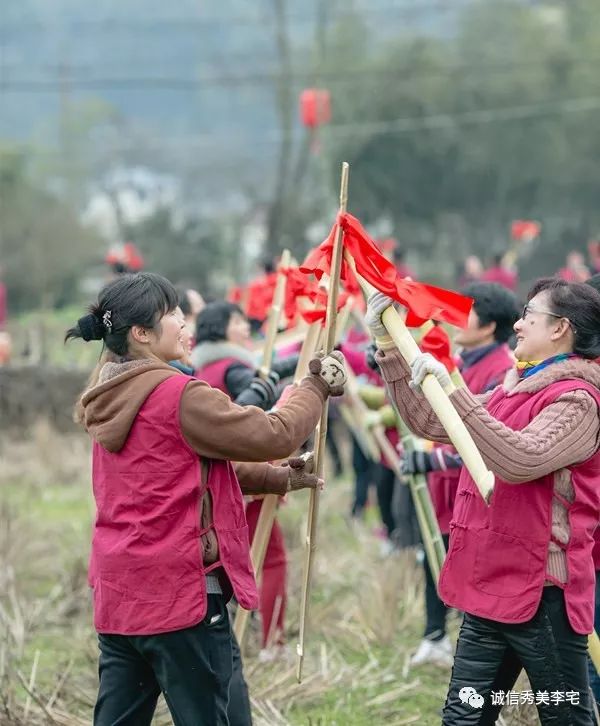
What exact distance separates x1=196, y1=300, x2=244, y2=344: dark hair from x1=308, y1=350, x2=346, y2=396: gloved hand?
2014 mm

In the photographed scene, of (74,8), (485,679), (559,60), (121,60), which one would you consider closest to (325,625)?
(485,679)

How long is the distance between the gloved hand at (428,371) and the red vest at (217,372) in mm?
2327

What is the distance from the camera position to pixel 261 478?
4.14 meters

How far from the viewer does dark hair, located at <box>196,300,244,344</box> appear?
5.98 metres

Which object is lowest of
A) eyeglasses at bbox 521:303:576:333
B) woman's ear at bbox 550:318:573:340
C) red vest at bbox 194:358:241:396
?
red vest at bbox 194:358:241:396

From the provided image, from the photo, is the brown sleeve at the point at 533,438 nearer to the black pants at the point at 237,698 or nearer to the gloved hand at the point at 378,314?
the gloved hand at the point at 378,314

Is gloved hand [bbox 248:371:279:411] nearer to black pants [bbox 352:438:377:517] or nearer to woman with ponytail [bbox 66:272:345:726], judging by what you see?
woman with ponytail [bbox 66:272:345:726]

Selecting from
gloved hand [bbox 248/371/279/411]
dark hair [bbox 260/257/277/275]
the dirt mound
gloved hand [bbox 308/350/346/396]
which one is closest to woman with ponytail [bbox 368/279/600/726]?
gloved hand [bbox 308/350/346/396]

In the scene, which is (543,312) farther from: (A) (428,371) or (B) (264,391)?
(B) (264,391)

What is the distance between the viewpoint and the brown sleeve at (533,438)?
3.63 meters

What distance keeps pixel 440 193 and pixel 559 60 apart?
4.27m

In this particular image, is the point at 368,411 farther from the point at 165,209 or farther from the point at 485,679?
the point at 165,209

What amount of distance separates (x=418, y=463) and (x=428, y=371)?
1.92 m

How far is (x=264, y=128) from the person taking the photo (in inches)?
2010
